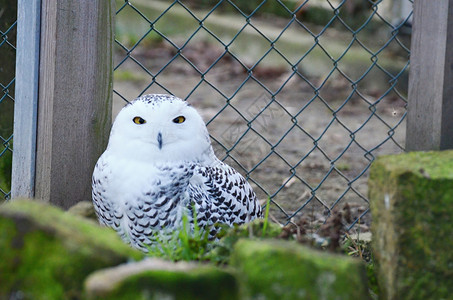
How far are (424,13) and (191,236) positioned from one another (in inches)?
46.2

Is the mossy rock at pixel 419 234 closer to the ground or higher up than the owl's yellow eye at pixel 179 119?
closer to the ground

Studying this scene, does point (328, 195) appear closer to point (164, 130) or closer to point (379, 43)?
point (164, 130)

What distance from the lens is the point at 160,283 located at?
5.15 feet

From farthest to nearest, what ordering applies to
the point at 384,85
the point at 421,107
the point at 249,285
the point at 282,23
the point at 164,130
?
the point at 282,23 → the point at 384,85 → the point at 421,107 → the point at 164,130 → the point at 249,285

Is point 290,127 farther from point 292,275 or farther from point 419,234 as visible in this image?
point 292,275

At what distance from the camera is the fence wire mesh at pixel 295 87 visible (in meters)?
4.25

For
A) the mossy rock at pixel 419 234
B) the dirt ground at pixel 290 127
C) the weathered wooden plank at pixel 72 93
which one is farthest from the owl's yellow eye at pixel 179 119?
the mossy rock at pixel 419 234

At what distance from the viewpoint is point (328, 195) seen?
408 cm

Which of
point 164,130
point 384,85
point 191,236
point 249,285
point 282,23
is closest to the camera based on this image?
point 249,285

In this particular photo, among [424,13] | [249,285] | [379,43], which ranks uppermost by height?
[379,43]

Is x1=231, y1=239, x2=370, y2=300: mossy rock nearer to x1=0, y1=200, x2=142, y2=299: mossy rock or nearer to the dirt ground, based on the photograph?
x1=0, y1=200, x2=142, y2=299: mossy rock

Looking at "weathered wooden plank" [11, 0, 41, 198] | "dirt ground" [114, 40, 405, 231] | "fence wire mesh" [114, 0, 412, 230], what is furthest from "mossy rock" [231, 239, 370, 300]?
"fence wire mesh" [114, 0, 412, 230]

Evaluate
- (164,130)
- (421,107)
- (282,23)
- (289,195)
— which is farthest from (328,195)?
(282,23)

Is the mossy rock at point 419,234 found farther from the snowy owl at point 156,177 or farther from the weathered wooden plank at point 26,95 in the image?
the weathered wooden plank at point 26,95
